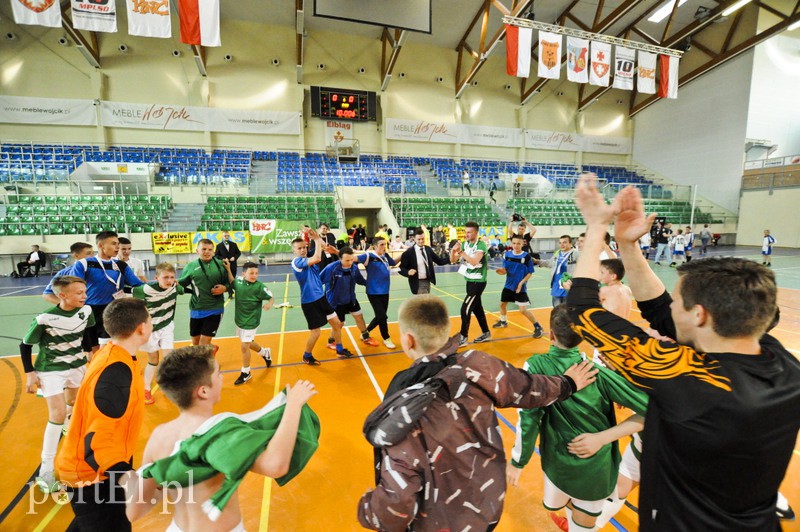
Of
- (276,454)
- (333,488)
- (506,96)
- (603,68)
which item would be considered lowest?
(333,488)

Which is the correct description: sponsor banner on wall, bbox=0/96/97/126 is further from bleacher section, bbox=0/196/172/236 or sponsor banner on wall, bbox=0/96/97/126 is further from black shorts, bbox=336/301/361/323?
black shorts, bbox=336/301/361/323

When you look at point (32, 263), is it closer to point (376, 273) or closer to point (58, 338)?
point (58, 338)

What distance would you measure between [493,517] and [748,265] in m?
1.37

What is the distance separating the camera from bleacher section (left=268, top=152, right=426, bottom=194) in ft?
67.1

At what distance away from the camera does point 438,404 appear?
1.34 meters

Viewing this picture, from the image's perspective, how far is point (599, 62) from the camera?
17.9 m

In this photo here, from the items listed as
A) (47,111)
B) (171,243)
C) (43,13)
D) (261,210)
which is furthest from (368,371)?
(47,111)

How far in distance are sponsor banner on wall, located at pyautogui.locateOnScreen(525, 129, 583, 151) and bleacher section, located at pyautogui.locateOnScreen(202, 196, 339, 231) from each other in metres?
18.1

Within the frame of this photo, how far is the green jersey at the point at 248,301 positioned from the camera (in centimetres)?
516

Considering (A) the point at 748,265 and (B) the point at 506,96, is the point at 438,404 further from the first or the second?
(B) the point at 506,96

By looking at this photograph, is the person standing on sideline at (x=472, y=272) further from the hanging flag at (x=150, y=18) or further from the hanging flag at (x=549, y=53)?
the hanging flag at (x=549, y=53)

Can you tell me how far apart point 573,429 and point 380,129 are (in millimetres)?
25661

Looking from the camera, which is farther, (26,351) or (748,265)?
(26,351)

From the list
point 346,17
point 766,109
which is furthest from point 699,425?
point 766,109
